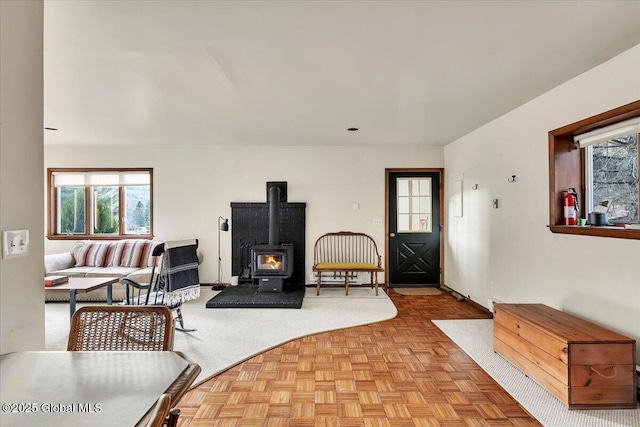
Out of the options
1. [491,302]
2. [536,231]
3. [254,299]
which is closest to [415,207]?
[491,302]

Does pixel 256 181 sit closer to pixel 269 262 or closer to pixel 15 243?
pixel 269 262

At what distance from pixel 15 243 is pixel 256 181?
4477 mm

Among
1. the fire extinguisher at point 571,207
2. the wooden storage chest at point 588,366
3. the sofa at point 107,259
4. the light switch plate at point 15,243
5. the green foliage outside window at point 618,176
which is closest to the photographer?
the light switch plate at point 15,243

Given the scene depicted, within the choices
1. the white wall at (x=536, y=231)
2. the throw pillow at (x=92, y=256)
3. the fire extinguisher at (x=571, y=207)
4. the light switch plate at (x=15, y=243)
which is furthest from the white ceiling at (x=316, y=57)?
the throw pillow at (x=92, y=256)

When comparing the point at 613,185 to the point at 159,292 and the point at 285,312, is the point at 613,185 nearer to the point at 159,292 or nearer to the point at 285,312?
the point at 285,312

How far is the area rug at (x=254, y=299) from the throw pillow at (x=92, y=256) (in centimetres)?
187

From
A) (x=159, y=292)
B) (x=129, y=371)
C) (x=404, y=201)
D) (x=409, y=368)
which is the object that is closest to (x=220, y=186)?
(x=159, y=292)

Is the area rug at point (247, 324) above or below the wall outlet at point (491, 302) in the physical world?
below

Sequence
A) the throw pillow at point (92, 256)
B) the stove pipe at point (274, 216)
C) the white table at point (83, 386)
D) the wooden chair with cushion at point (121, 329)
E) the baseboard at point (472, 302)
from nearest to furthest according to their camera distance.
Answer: the white table at point (83, 386) → the wooden chair with cushion at point (121, 329) → the baseboard at point (472, 302) → the throw pillow at point (92, 256) → the stove pipe at point (274, 216)

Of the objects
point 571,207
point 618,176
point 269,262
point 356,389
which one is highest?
point 618,176

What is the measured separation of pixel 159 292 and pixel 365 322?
7.40 ft

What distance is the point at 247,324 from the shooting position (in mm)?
3871

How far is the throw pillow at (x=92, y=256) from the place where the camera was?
5.16 m

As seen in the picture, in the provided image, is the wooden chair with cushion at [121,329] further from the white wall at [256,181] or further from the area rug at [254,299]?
the white wall at [256,181]
